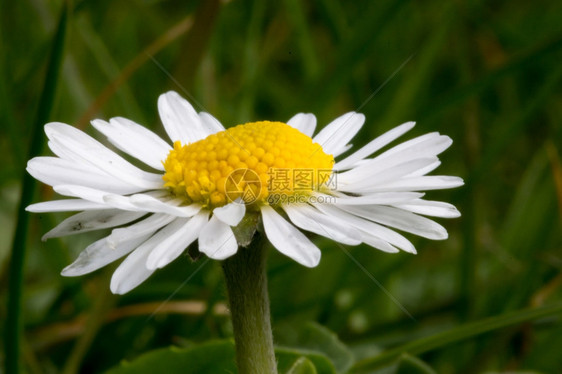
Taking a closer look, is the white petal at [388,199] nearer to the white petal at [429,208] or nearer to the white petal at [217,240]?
the white petal at [429,208]

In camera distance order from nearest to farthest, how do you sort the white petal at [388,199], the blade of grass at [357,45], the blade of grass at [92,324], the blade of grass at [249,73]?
the white petal at [388,199] < the blade of grass at [92,324] < the blade of grass at [357,45] < the blade of grass at [249,73]

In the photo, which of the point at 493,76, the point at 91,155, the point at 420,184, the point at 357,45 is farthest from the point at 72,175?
the point at 493,76

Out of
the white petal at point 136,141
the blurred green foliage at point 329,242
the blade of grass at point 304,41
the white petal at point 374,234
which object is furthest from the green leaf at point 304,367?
the blade of grass at point 304,41

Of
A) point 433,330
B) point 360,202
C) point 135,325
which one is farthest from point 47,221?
point 433,330

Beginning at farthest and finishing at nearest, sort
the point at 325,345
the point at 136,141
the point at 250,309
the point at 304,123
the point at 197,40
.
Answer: the point at 197,40, the point at 304,123, the point at 325,345, the point at 136,141, the point at 250,309

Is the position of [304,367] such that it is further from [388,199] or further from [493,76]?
[493,76]
